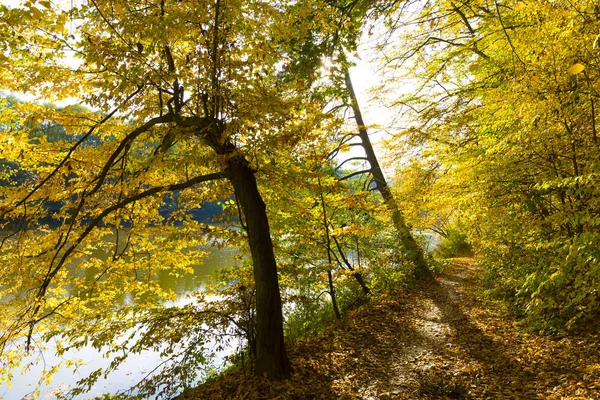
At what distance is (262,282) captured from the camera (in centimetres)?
466

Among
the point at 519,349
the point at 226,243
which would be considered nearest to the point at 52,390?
the point at 226,243

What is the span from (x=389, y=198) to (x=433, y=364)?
6218 mm

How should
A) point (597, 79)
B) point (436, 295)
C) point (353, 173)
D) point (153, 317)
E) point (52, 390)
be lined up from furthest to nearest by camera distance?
point (353, 173) → point (436, 295) → point (52, 390) → point (153, 317) → point (597, 79)

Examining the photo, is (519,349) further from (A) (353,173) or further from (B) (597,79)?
(A) (353,173)

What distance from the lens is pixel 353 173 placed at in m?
11.4

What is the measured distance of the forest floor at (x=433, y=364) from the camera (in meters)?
3.97

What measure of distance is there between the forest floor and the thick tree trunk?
252 mm

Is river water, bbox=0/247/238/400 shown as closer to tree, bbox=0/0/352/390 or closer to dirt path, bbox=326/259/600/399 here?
tree, bbox=0/0/352/390

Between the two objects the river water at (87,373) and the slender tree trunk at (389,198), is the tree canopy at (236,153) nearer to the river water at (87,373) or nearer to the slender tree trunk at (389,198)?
the river water at (87,373)

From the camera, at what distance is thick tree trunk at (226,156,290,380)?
4555 mm

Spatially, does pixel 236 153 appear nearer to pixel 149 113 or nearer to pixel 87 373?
pixel 149 113

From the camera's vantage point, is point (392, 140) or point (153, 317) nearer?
point (153, 317)

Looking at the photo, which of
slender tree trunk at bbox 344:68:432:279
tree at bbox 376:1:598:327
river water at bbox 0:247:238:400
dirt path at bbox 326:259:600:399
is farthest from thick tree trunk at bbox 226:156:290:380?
slender tree trunk at bbox 344:68:432:279

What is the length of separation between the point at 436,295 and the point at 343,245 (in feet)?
9.64
